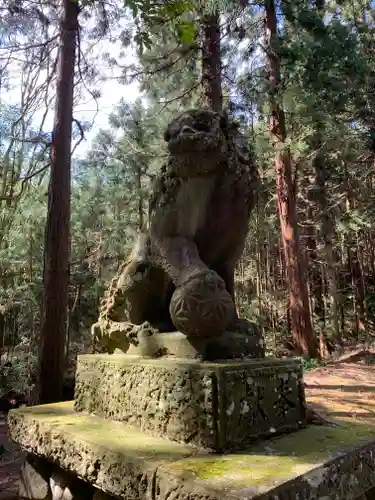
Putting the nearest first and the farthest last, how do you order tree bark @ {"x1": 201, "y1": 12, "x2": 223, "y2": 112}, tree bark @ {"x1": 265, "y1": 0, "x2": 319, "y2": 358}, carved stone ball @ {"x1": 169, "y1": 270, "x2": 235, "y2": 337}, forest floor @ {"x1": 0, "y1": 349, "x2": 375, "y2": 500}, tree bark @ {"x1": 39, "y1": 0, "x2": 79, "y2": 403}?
1. carved stone ball @ {"x1": 169, "y1": 270, "x2": 235, "y2": 337}
2. forest floor @ {"x1": 0, "y1": 349, "x2": 375, "y2": 500}
3. tree bark @ {"x1": 39, "y1": 0, "x2": 79, "y2": 403}
4. tree bark @ {"x1": 201, "y1": 12, "x2": 223, "y2": 112}
5. tree bark @ {"x1": 265, "y1": 0, "x2": 319, "y2": 358}

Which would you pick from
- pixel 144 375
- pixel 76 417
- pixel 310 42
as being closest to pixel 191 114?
pixel 144 375

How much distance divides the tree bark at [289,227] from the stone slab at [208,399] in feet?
22.4

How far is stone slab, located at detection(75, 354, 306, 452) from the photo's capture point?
5.23ft

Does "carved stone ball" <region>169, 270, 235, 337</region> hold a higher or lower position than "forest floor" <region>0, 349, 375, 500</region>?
higher

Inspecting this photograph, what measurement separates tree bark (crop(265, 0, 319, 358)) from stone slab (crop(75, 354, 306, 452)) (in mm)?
6831

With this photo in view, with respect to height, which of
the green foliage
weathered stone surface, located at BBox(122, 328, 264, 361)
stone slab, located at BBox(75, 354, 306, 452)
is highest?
the green foliage

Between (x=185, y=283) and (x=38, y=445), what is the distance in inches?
45.8

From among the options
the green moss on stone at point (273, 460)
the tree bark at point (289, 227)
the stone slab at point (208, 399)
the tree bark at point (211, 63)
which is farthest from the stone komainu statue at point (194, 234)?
the tree bark at point (289, 227)

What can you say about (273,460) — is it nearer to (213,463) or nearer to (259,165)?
(213,463)

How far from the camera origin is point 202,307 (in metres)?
1.74

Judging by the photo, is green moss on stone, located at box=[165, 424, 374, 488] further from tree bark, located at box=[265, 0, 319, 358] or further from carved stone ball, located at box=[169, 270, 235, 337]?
tree bark, located at box=[265, 0, 319, 358]

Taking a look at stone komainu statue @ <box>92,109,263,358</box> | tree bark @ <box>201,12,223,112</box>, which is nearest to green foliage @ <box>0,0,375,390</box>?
tree bark @ <box>201,12,223,112</box>

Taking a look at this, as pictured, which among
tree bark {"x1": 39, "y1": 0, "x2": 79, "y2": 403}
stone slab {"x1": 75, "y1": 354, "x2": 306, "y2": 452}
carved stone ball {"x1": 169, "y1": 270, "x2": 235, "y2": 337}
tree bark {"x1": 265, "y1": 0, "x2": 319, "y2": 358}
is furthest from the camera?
tree bark {"x1": 265, "y1": 0, "x2": 319, "y2": 358}

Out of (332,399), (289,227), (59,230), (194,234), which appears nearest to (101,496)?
(194,234)
